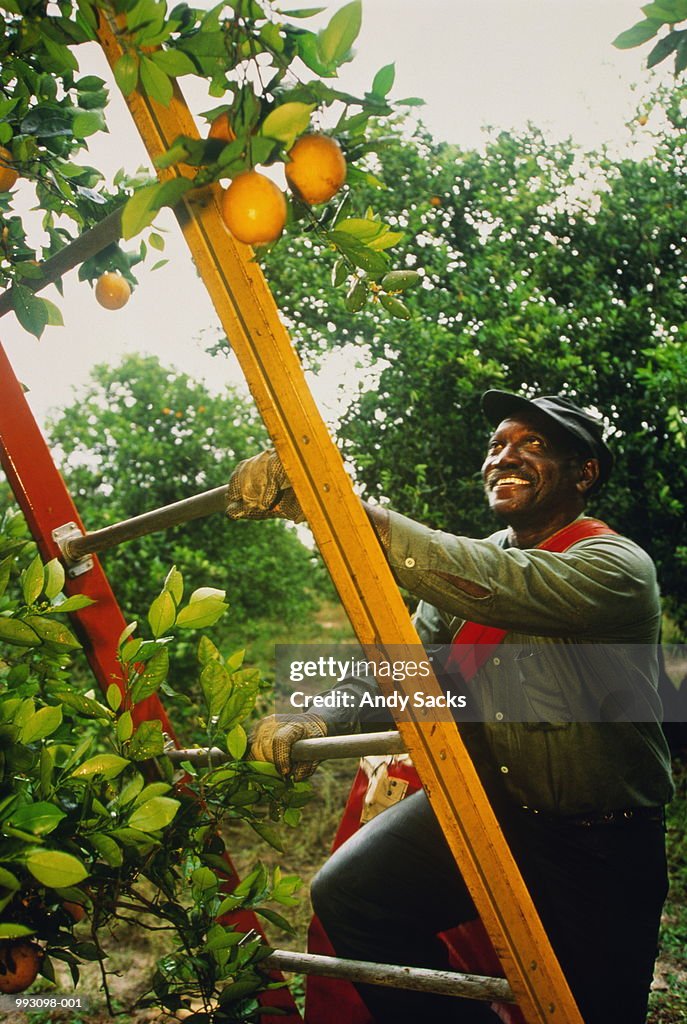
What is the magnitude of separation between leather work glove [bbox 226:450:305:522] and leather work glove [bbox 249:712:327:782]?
0.57 meters

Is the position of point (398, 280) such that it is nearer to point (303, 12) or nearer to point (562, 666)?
point (303, 12)

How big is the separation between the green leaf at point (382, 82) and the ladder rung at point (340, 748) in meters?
1.14

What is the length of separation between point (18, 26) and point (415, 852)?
217 centimetres

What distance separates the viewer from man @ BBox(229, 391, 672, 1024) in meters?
1.75

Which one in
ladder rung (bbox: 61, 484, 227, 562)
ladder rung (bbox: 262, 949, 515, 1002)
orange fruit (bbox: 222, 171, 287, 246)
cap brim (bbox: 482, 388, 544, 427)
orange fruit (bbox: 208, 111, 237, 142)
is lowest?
ladder rung (bbox: 262, 949, 515, 1002)

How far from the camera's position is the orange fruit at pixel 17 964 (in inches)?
53.2

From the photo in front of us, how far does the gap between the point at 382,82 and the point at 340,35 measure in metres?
0.09

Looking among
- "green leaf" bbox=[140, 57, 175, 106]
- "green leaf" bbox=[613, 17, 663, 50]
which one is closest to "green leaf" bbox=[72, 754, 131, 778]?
"green leaf" bbox=[140, 57, 175, 106]

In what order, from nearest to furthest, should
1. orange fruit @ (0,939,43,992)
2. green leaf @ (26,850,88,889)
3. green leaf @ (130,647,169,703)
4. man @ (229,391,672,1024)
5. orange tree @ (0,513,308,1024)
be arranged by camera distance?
green leaf @ (26,850,88,889), orange tree @ (0,513,308,1024), orange fruit @ (0,939,43,992), green leaf @ (130,647,169,703), man @ (229,391,672,1024)

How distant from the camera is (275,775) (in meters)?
1.57

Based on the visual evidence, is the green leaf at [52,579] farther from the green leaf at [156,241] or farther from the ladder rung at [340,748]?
the green leaf at [156,241]

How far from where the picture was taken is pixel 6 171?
5.29ft

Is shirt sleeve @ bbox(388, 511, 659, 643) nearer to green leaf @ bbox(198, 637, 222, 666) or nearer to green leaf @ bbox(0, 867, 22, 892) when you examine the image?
green leaf @ bbox(198, 637, 222, 666)

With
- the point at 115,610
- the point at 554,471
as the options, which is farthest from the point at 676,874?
the point at 115,610
